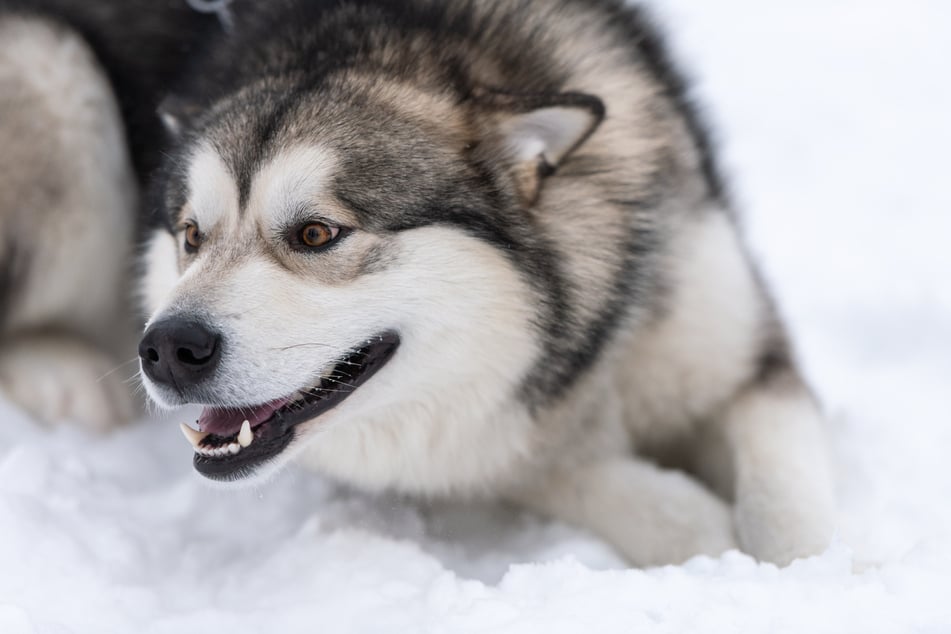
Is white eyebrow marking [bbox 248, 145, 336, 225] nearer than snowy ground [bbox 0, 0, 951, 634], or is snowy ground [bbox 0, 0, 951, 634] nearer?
snowy ground [bbox 0, 0, 951, 634]

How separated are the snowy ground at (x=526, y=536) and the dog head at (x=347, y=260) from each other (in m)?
0.41

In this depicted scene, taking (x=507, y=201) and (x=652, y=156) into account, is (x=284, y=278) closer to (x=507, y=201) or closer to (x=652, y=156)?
(x=507, y=201)

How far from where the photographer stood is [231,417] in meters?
2.64

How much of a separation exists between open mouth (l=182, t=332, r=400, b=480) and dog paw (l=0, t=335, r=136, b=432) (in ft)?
4.12

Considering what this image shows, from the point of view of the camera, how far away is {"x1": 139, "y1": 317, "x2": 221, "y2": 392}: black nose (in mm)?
2348

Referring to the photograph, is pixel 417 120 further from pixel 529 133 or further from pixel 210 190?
pixel 210 190

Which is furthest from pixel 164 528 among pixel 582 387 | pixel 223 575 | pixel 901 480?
pixel 901 480

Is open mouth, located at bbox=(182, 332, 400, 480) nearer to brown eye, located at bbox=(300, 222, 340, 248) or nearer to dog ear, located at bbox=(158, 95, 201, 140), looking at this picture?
brown eye, located at bbox=(300, 222, 340, 248)

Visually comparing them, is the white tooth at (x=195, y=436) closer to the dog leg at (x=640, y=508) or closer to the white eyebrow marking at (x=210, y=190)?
the white eyebrow marking at (x=210, y=190)

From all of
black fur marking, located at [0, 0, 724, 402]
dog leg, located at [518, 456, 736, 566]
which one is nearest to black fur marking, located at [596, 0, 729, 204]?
black fur marking, located at [0, 0, 724, 402]

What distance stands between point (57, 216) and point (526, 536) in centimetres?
207

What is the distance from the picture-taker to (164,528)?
3.11 metres

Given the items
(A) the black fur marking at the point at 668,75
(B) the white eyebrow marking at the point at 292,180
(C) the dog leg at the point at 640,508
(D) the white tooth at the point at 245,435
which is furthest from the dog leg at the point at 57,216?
→ (A) the black fur marking at the point at 668,75

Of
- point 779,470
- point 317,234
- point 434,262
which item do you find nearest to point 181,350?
point 317,234
